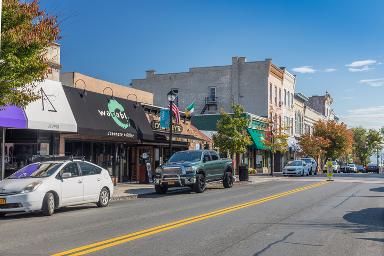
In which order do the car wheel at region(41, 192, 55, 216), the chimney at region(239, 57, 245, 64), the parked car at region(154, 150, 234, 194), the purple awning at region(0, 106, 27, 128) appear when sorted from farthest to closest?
the chimney at region(239, 57, 245, 64) < the parked car at region(154, 150, 234, 194) < the purple awning at region(0, 106, 27, 128) < the car wheel at region(41, 192, 55, 216)

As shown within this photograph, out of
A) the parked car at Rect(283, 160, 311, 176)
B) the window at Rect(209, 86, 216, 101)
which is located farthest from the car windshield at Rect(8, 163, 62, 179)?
the window at Rect(209, 86, 216, 101)

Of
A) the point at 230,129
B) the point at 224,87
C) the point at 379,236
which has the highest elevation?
the point at 224,87

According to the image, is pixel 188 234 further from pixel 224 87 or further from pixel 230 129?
pixel 224 87

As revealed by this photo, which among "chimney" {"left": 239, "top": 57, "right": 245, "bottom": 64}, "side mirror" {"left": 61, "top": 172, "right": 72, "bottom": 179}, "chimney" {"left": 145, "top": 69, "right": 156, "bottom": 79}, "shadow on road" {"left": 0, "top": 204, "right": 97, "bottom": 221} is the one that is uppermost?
"chimney" {"left": 239, "top": 57, "right": 245, "bottom": 64}

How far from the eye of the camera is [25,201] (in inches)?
500

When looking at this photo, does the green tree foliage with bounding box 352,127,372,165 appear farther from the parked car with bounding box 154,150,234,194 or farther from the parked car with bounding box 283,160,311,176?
the parked car with bounding box 154,150,234,194

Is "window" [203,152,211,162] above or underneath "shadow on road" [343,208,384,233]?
above

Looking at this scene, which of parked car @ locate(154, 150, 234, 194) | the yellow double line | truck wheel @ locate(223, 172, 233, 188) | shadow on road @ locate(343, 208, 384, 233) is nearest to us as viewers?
the yellow double line

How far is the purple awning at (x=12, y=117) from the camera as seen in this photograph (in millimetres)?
17484

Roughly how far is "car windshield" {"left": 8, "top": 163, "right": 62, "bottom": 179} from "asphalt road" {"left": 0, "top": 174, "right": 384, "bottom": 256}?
1.14m

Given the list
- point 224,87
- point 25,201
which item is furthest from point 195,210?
point 224,87

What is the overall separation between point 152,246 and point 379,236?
4749mm

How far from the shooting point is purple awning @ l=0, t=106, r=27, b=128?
57.4ft

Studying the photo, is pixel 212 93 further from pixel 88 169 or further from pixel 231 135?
pixel 88 169
